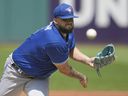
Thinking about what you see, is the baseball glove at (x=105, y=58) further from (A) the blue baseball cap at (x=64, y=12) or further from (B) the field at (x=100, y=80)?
(B) the field at (x=100, y=80)

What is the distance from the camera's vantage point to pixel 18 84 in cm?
813

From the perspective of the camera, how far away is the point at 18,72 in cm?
814

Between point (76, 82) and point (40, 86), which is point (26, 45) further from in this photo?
point (76, 82)

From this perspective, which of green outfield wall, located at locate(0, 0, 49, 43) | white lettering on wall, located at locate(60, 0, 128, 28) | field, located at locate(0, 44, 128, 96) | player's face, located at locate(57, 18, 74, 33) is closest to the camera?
player's face, located at locate(57, 18, 74, 33)

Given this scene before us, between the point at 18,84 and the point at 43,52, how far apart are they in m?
0.58

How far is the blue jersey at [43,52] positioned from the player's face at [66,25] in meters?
0.10

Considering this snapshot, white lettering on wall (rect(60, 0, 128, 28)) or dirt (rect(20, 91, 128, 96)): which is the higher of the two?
dirt (rect(20, 91, 128, 96))

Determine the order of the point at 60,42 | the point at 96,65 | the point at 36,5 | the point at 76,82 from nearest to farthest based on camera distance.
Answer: the point at 60,42, the point at 96,65, the point at 76,82, the point at 36,5

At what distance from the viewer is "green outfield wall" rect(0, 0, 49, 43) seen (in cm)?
1819

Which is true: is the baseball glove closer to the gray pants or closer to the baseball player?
the baseball player

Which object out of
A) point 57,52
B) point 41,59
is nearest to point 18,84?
point 41,59

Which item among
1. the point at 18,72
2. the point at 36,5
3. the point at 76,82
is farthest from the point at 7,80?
the point at 36,5

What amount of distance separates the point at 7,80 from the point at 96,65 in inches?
47.7

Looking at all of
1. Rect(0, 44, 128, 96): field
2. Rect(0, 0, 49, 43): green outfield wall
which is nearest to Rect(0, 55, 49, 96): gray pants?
Rect(0, 44, 128, 96): field
